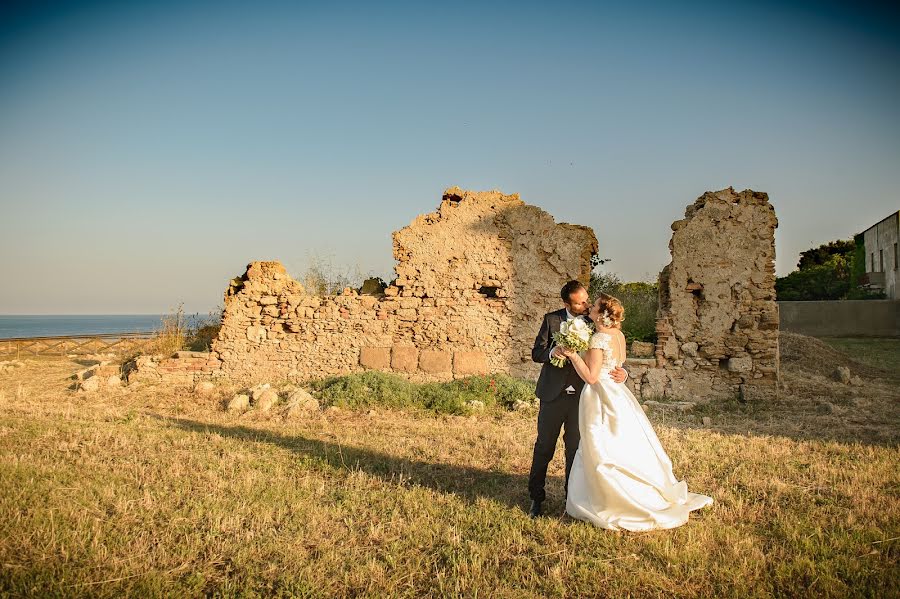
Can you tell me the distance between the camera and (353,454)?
5.71 meters

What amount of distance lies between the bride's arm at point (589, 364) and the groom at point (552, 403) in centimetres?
17

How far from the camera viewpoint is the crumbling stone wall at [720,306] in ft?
29.4

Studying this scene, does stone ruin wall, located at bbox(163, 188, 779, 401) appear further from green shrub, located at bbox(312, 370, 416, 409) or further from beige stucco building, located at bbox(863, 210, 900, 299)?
beige stucco building, located at bbox(863, 210, 900, 299)

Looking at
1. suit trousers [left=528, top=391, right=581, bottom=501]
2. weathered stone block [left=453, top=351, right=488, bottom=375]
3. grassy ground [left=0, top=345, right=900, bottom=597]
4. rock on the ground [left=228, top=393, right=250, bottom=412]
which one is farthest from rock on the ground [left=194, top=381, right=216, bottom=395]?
suit trousers [left=528, top=391, right=581, bottom=501]

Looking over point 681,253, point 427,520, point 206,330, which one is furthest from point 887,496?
point 206,330

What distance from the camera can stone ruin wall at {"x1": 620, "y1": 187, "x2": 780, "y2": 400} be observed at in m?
8.97

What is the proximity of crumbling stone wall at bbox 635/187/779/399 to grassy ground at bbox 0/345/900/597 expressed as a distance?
209cm

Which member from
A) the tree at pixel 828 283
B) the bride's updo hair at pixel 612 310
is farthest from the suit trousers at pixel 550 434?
the tree at pixel 828 283

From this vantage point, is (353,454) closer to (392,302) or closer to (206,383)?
(392,302)

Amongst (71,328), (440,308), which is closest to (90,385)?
(440,308)

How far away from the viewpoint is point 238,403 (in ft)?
27.1

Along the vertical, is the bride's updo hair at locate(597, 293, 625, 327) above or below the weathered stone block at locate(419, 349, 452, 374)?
above

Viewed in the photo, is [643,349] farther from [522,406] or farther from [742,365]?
[522,406]

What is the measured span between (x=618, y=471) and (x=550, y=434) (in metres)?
0.62
